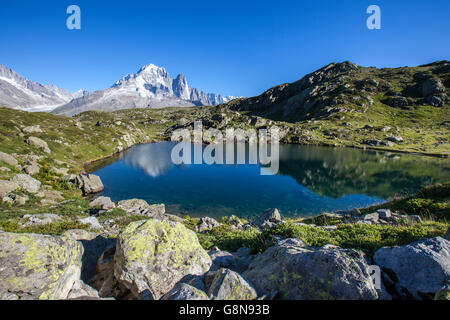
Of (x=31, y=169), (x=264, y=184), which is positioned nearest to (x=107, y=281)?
(x=31, y=169)

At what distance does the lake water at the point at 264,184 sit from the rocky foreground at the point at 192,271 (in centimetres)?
2437

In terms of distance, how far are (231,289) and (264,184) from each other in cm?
4513

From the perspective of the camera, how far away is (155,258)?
22.6 feet

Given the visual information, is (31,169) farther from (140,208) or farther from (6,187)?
(140,208)

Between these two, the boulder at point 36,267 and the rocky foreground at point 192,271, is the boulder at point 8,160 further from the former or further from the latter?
the boulder at point 36,267

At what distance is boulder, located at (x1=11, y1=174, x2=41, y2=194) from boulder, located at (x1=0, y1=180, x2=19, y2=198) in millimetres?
960

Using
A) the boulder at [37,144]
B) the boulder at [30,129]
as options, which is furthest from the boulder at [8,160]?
the boulder at [30,129]

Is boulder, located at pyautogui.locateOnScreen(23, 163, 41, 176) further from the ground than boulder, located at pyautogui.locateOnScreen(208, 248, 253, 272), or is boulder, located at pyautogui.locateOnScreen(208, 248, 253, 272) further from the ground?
boulder, located at pyautogui.locateOnScreen(23, 163, 41, 176)

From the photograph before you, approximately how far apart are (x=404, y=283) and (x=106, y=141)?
331ft

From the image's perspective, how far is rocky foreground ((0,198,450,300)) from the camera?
526 cm

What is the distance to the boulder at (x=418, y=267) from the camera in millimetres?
5284

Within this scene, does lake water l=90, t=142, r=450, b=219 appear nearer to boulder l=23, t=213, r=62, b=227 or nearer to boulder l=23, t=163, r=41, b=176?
boulder l=23, t=163, r=41, b=176

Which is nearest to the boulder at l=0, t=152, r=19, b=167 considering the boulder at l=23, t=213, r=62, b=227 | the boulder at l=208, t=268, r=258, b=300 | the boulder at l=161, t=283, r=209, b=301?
the boulder at l=23, t=213, r=62, b=227
